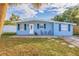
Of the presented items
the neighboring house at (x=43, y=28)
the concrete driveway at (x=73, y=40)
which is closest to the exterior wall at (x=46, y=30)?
the neighboring house at (x=43, y=28)

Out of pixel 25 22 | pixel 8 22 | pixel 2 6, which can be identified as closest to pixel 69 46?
pixel 25 22

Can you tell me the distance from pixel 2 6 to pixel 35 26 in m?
0.32

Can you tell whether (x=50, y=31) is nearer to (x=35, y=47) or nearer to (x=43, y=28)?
(x=43, y=28)

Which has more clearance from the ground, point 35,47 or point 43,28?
point 43,28

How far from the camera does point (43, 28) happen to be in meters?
1.72

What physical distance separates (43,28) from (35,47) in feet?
0.56

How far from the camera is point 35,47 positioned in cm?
169

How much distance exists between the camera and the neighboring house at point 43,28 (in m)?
1.71

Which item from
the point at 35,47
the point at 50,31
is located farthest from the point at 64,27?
the point at 35,47

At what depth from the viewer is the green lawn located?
1670 mm

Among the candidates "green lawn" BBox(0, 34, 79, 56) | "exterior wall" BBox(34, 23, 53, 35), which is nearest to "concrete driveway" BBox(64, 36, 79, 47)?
"green lawn" BBox(0, 34, 79, 56)

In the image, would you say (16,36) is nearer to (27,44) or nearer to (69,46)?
(27,44)

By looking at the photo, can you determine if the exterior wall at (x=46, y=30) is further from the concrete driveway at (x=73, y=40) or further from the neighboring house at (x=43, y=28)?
the concrete driveway at (x=73, y=40)

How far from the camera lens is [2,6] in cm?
173
